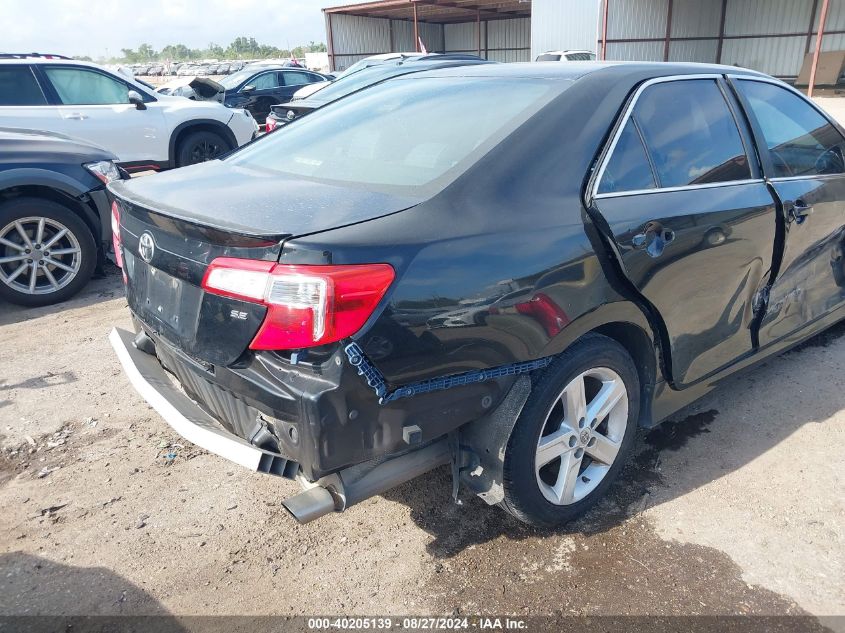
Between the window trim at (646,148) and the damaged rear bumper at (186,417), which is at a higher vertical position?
the window trim at (646,148)

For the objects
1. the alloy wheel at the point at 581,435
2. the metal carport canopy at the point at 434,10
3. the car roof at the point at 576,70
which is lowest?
the alloy wheel at the point at 581,435

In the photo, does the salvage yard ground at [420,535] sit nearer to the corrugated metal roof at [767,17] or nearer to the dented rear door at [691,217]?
the dented rear door at [691,217]

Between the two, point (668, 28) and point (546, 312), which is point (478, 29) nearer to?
point (668, 28)

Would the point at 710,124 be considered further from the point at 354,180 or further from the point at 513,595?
the point at 513,595

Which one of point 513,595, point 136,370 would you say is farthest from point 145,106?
point 513,595

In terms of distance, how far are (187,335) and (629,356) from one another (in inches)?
66.5

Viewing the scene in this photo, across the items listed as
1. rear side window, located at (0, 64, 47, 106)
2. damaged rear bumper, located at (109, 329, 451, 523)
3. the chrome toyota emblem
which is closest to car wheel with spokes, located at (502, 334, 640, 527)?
damaged rear bumper, located at (109, 329, 451, 523)

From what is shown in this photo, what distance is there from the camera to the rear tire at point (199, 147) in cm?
880

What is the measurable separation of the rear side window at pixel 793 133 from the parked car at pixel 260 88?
46.1 ft

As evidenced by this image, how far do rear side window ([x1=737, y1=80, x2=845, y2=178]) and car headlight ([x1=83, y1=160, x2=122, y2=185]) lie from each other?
4602 millimetres

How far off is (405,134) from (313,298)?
1118 mm

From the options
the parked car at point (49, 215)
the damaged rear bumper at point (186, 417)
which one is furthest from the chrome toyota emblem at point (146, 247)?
the parked car at point (49, 215)

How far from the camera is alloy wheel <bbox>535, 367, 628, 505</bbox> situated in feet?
8.04

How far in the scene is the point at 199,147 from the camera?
9102 millimetres
